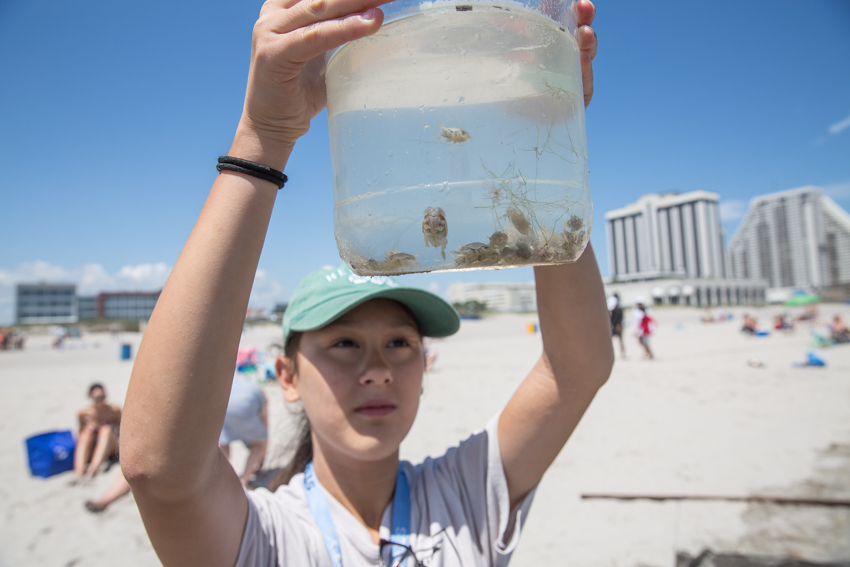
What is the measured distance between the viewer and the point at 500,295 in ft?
234

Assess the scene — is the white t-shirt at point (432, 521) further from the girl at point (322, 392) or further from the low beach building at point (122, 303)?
the low beach building at point (122, 303)

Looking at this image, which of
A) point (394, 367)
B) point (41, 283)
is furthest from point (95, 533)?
point (41, 283)

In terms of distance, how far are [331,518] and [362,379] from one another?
17.8 inches

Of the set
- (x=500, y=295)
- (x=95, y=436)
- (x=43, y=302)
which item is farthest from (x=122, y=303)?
(x=95, y=436)

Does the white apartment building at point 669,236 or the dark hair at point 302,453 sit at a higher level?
the white apartment building at point 669,236

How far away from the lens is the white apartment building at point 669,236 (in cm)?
9675

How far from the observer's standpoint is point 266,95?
1.06 m

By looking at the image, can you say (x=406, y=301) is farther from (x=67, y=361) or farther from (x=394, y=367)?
(x=67, y=361)

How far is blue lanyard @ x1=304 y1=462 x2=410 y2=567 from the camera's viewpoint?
1.42 meters

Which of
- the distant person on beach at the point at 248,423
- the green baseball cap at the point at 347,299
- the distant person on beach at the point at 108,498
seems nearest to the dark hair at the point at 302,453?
the green baseball cap at the point at 347,299

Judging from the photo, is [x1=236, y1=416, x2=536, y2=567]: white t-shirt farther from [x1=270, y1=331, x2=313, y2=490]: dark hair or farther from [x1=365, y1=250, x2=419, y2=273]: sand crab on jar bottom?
[x1=365, y1=250, x2=419, y2=273]: sand crab on jar bottom

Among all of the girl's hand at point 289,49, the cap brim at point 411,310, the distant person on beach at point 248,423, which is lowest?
the distant person on beach at point 248,423

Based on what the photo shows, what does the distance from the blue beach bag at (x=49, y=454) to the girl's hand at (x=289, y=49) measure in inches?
282

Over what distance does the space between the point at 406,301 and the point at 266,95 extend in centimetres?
90
